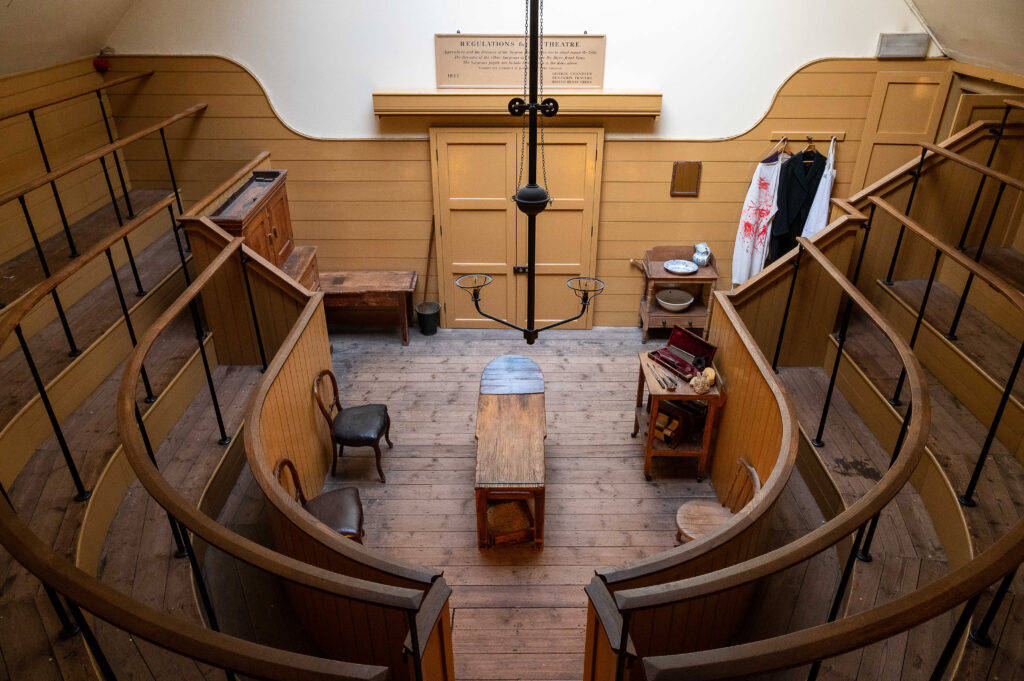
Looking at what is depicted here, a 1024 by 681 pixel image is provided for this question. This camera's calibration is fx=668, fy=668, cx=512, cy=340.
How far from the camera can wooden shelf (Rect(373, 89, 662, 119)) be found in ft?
17.9

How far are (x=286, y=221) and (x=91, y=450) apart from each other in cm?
294

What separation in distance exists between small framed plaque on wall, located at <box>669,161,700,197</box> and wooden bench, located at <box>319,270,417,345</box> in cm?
247

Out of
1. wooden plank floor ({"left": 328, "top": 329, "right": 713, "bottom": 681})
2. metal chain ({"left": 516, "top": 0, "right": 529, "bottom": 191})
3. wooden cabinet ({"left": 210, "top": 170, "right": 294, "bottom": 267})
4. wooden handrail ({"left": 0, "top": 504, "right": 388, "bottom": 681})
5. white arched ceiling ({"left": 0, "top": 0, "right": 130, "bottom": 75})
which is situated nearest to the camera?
wooden handrail ({"left": 0, "top": 504, "right": 388, "bottom": 681})

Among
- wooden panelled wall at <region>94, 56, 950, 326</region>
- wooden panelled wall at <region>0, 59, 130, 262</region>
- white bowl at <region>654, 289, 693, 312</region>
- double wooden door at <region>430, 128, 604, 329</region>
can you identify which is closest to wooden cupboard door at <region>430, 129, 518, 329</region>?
double wooden door at <region>430, 128, 604, 329</region>

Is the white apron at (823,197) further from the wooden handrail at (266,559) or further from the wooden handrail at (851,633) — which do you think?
the wooden handrail at (266,559)

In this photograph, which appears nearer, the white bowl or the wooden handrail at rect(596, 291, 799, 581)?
the wooden handrail at rect(596, 291, 799, 581)

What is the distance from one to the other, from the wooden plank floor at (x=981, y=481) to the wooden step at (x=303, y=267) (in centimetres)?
409

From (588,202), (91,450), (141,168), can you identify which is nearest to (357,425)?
(91,450)

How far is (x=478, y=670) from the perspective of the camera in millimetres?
3238

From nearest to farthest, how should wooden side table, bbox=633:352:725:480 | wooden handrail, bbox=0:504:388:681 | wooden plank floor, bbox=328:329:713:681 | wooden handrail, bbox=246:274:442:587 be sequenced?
1. wooden handrail, bbox=0:504:388:681
2. wooden handrail, bbox=246:274:442:587
3. wooden plank floor, bbox=328:329:713:681
4. wooden side table, bbox=633:352:725:480

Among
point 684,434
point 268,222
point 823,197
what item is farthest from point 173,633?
point 823,197

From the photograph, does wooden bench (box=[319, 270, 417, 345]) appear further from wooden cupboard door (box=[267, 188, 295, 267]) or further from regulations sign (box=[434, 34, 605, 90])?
regulations sign (box=[434, 34, 605, 90])

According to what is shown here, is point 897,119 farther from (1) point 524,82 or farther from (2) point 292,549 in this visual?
(2) point 292,549

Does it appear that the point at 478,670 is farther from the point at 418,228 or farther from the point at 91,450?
the point at 418,228
